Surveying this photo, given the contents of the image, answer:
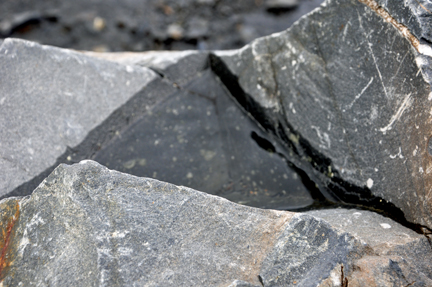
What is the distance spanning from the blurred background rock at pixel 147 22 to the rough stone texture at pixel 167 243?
76.6 inches

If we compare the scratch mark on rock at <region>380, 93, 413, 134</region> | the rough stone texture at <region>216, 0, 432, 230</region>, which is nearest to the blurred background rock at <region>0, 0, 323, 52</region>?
the rough stone texture at <region>216, 0, 432, 230</region>

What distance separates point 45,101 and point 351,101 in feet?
3.61

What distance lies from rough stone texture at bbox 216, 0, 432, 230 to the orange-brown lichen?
1 centimetres

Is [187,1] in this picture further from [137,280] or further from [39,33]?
[137,280]

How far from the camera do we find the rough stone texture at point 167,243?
877 mm

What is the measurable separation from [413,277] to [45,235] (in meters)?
0.91

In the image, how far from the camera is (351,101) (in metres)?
1.29

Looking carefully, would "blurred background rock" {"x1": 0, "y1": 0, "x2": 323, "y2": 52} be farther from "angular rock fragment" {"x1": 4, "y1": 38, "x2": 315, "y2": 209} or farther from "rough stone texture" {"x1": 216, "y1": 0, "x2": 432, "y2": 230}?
"rough stone texture" {"x1": 216, "y1": 0, "x2": 432, "y2": 230}

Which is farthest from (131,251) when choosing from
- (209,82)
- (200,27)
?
(200,27)

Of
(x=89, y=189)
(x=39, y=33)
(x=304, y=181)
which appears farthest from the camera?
(x=39, y=33)

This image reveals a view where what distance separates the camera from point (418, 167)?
3.53 feet

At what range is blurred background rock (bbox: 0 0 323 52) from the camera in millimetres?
2771

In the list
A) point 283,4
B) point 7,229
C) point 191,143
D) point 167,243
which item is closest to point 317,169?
point 191,143

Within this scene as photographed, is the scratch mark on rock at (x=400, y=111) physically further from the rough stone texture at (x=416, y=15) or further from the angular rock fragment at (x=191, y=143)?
the angular rock fragment at (x=191, y=143)
